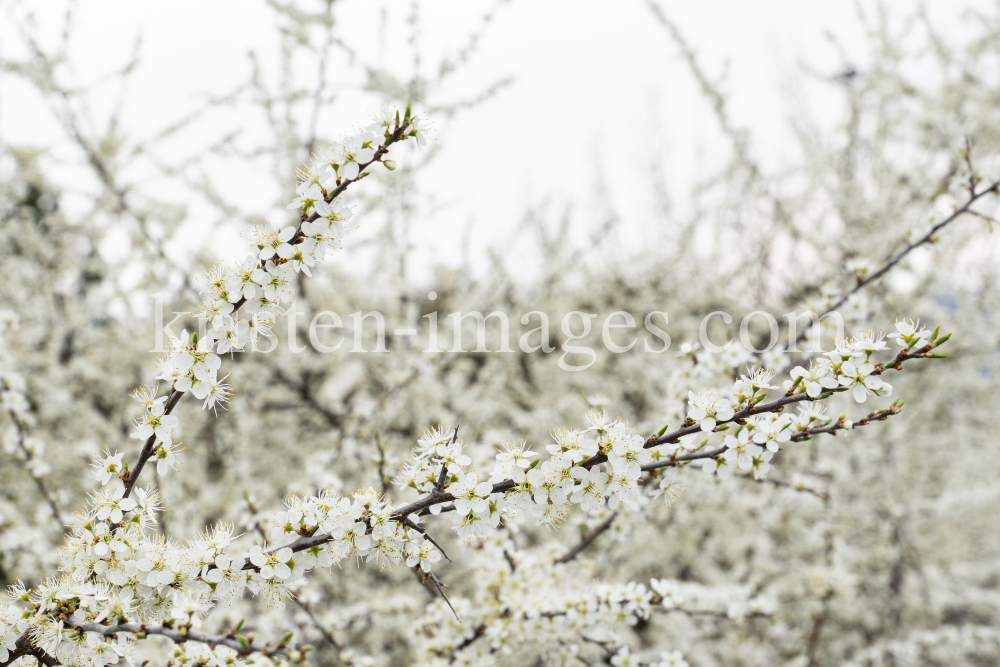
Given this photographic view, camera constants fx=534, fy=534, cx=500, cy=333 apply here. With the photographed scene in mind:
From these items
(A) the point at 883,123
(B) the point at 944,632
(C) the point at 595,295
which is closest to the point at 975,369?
(A) the point at 883,123

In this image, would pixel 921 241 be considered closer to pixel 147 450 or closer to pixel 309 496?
pixel 309 496

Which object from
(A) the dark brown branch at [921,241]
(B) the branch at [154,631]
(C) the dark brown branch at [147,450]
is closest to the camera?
(B) the branch at [154,631]

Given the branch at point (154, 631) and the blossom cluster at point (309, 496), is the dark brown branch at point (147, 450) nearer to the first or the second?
the blossom cluster at point (309, 496)

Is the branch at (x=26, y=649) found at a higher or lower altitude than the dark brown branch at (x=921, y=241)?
lower

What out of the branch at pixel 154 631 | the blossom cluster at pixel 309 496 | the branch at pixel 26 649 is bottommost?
the branch at pixel 26 649

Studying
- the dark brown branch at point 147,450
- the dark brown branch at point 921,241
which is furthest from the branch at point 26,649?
the dark brown branch at point 921,241

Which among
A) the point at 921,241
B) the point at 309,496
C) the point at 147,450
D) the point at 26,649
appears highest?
the point at 921,241

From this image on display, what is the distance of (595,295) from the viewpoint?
680 cm

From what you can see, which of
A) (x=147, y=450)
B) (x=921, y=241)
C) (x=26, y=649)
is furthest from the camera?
(x=921, y=241)

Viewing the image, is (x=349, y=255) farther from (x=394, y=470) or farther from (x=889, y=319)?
(x=889, y=319)

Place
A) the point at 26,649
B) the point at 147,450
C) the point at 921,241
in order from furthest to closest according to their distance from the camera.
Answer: the point at 921,241 → the point at 147,450 → the point at 26,649

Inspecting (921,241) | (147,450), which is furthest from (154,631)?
(921,241)

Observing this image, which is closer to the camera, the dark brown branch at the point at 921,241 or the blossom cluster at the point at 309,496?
the blossom cluster at the point at 309,496

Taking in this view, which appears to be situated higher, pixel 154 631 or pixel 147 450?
pixel 147 450
